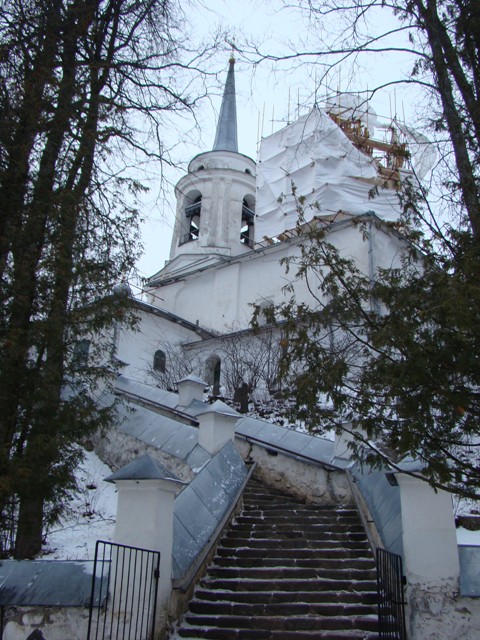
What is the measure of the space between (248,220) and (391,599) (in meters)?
30.7

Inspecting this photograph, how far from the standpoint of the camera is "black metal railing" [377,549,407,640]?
640 cm

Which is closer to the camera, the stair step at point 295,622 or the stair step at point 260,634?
the stair step at point 260,634

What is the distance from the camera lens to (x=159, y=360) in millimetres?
27828

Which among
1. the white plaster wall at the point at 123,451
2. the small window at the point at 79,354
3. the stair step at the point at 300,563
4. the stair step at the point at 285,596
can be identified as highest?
the small window at the point at 79,354

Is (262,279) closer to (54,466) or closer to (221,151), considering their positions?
(221,151)

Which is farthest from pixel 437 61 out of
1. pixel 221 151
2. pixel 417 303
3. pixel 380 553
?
pixel 221 151

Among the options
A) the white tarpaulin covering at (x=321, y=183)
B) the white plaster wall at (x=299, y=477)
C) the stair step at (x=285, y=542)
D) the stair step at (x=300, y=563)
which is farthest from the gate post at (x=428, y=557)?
the white tarpaulin covering at (x=321, y=183)

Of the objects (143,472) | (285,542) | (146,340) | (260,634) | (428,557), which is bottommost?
(260,634)

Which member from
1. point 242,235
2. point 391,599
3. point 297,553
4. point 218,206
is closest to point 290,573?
point 297,553

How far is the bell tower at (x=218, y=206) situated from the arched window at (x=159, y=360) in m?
7.40

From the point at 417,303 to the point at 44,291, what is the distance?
4.05 meters

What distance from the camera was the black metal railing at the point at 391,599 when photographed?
252 inches

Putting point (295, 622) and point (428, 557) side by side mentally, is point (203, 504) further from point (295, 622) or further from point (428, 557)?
point (428, 557)

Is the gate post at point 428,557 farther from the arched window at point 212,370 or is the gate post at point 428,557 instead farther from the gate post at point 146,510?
the arched window at point 212,370
